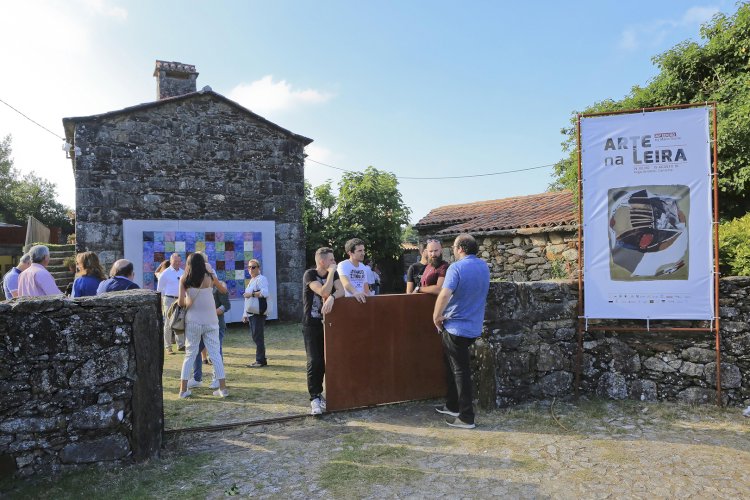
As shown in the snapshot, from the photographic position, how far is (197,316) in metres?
5.64

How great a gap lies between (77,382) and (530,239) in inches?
404

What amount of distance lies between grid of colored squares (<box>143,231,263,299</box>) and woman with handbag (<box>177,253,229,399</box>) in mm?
5720

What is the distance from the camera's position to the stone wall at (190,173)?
10.8 meters

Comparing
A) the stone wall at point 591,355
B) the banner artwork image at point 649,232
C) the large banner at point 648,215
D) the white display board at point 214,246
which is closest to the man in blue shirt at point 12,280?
the white display board at point 214,246

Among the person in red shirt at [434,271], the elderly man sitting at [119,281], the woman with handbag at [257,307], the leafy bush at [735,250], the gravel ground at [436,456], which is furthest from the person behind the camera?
the woman with handbag at [257,307]

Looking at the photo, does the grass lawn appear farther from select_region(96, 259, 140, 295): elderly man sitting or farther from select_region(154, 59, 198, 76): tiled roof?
select_region(154, 59, 198, 76): tiled roof

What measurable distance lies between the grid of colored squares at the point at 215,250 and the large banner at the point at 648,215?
855cm

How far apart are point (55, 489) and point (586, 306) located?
4990 millimetres

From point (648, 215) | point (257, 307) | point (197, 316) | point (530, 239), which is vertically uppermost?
point (648, 215)

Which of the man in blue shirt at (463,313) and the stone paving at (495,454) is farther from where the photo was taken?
the man in blue shirt at (463,313)

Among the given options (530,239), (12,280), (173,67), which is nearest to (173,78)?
(173,67)

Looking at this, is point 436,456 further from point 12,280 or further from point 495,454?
point 12,280

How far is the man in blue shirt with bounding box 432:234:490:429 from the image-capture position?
4.51m

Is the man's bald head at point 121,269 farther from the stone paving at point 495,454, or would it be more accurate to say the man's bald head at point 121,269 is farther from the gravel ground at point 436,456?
the stone paving at point 495,454
